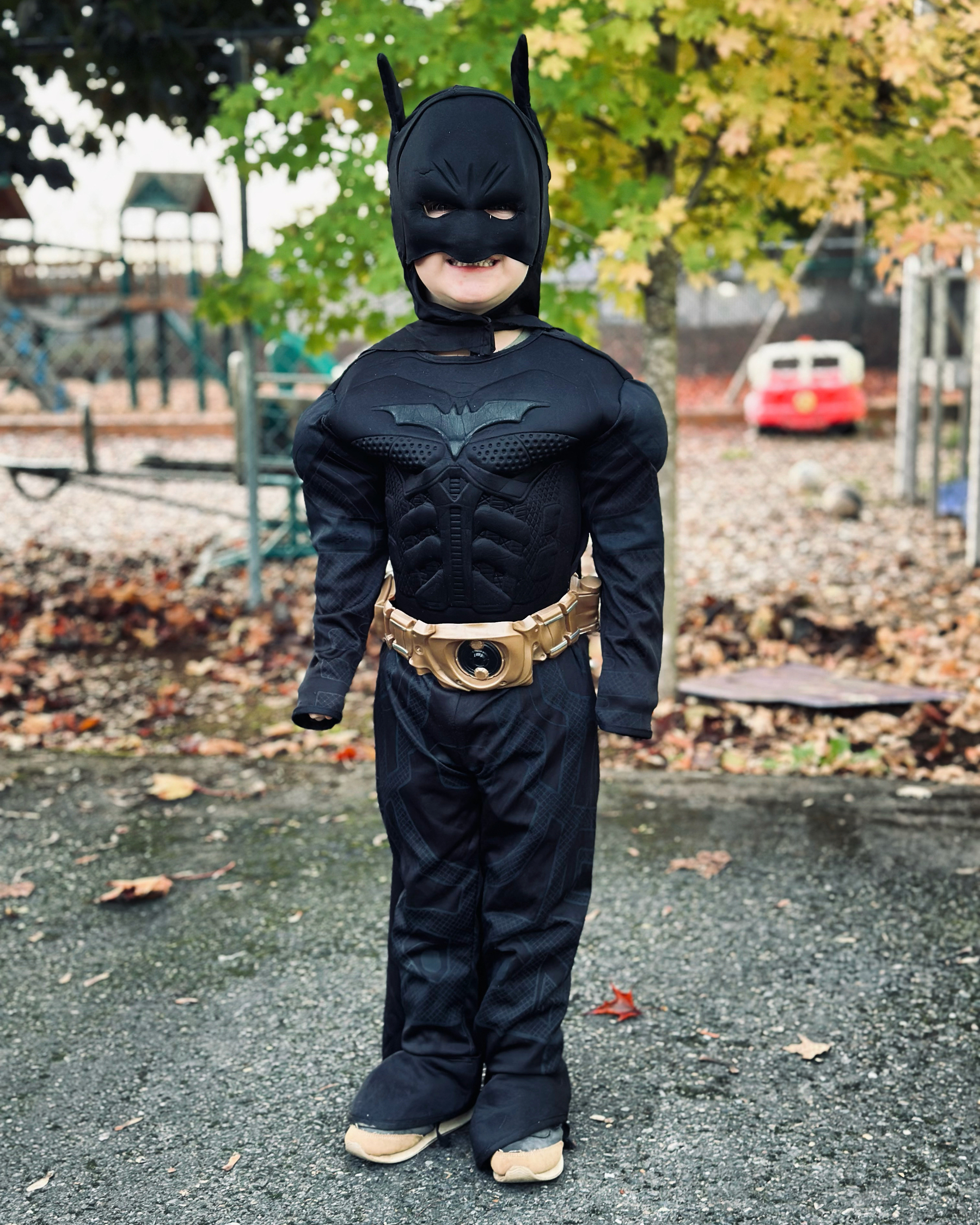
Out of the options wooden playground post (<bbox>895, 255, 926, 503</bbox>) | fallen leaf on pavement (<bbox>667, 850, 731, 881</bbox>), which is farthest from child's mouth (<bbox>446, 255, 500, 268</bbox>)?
wooden playground post (<bbox>895, 255, 926, 503</bbox>)

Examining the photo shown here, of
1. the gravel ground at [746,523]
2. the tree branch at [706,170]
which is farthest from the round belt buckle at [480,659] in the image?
the gravel ground at [746,523]

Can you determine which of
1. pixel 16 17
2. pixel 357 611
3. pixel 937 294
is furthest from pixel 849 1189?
pixel 937 294

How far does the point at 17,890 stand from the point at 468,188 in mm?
2498

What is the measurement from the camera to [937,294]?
900 cm

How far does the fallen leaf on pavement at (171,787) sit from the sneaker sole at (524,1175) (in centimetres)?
230

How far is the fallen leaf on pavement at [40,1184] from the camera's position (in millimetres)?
2404

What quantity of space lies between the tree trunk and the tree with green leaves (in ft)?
0.03

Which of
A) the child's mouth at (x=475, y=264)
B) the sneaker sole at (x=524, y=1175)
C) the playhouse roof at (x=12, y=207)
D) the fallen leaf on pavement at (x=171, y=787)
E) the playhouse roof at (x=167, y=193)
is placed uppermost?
the playhouse roof at (x=167, y=193)

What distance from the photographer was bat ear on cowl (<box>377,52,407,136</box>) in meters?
2.34

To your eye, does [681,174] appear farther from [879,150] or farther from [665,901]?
[665,901]

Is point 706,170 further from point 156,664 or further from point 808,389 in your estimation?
point 808,389

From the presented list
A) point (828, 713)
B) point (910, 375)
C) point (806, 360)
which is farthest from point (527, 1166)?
point (806, 360)

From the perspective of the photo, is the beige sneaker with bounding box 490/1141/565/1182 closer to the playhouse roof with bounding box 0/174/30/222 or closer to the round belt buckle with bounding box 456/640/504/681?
the round belt buckle with bounding box 456/640/504/681

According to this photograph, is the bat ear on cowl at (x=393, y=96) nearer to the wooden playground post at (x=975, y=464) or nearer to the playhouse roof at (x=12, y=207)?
the wooden playground post at (x=975, y=464)
